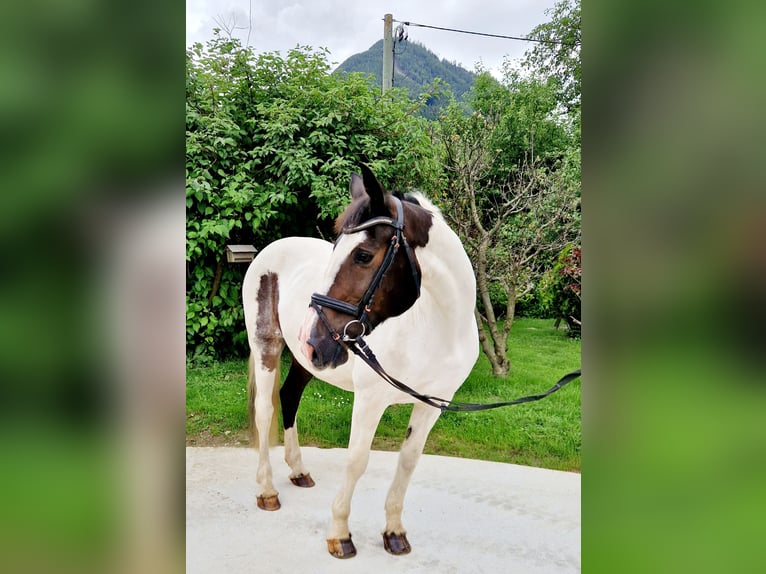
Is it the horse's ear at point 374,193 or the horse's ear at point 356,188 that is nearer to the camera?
the horse's ear at point 374,193

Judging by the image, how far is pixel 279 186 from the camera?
4105 millimetres

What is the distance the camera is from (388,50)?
4.21 m

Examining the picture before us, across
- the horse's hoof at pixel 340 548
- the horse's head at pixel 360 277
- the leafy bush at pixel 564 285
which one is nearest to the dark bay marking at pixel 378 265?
the horse's head at pixel 360 277

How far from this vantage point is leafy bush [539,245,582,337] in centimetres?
488

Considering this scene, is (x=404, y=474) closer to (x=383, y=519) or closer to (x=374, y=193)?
(x=383, y=519)

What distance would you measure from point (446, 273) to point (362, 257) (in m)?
0.36

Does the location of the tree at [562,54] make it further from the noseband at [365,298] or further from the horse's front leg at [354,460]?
the horse's front leg at [354,460]

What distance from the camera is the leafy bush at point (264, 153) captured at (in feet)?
13.0

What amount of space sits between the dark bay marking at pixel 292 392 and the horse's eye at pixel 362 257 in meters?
1.40

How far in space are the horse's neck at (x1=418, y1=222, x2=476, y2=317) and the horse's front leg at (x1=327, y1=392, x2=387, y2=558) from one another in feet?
1.81

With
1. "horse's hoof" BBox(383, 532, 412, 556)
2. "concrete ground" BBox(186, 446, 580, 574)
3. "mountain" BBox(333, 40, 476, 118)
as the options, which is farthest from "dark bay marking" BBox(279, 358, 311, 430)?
"mountain" BBox(333, 40, 476, 118)
